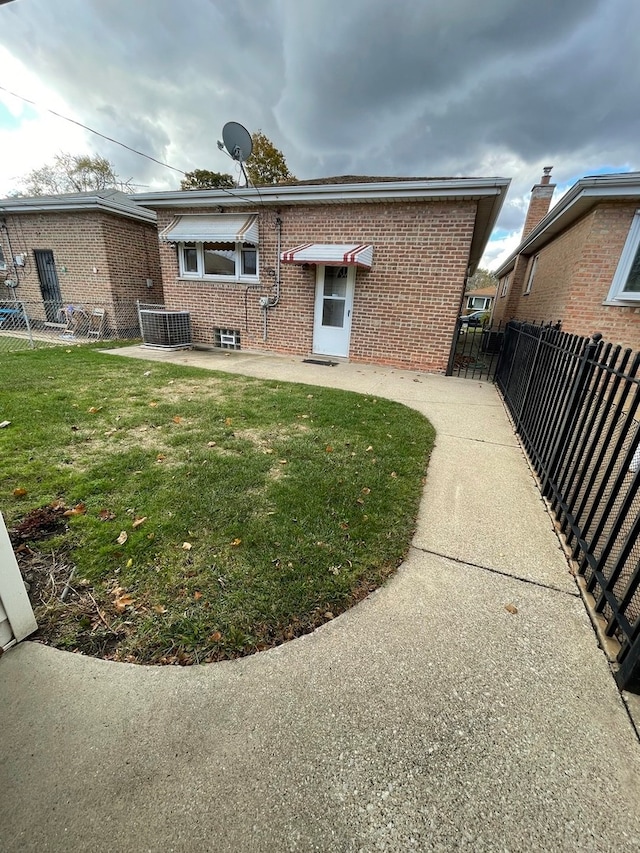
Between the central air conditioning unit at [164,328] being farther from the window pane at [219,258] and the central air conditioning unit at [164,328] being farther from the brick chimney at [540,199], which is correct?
the brick chimney at [540,199]

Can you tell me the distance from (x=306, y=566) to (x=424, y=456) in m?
2.17

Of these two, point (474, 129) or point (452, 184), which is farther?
point (474, 129)

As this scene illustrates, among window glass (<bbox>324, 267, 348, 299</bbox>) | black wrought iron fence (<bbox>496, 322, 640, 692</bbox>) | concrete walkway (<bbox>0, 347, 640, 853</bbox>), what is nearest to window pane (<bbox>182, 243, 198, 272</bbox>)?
window glass (<bbox>324, 267, 348, 299</bbox>)

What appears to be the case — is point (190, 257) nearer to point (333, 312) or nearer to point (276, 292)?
point (276, 292)

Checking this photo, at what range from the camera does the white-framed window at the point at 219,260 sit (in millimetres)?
9375

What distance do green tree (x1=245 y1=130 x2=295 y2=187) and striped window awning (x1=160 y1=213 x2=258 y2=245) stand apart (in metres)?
17.4

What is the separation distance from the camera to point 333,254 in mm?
7777

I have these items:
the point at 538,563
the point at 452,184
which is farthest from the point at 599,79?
the point at 538,563

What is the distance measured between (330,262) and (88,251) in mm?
8681

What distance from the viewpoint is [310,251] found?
8.02m

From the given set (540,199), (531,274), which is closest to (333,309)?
(531,274)

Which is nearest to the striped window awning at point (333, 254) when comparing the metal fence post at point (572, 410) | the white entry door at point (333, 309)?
the white entry door at point (333, 309)

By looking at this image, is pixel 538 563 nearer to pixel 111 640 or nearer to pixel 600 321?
pixel 111 640

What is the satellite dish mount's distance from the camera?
8594 millimetres
